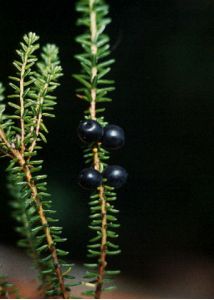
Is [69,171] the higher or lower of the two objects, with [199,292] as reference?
higher

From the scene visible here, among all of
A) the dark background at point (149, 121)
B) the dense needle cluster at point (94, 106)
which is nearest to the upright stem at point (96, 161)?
the dense needle cluster at point (94, 106)

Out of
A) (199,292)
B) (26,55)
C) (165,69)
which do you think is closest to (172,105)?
(165,69)

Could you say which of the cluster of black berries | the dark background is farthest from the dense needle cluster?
the dark background

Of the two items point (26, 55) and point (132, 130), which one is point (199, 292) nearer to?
point (132, 130)

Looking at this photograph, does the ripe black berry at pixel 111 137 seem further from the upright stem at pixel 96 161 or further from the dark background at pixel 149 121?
the dark background at pixel 149 121

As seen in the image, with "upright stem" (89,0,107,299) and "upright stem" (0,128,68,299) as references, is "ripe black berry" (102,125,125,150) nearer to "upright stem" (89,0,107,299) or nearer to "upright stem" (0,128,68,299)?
"upright stem" (89,0,107,299)
